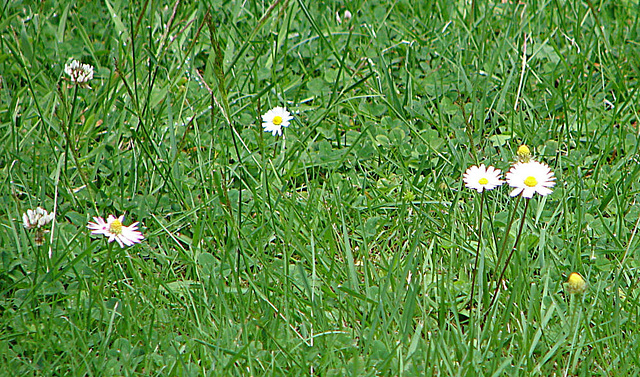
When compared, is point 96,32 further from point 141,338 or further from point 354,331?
point 354,331

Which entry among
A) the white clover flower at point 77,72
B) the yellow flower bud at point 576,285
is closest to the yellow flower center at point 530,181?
the yellow flower bud at point 576,285

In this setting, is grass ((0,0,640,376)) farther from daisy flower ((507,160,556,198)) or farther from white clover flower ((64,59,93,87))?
daisy flower ((507,160,556,198))

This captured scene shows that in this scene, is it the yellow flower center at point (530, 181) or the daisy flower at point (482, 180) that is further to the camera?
the daisy flower at point (482, 180)

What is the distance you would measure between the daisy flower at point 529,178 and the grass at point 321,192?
1.00 feet

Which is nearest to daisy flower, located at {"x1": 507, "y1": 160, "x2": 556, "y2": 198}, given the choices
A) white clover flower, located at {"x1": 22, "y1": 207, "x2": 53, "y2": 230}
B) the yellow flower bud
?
the yellow flower bud

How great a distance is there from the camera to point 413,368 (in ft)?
5.92

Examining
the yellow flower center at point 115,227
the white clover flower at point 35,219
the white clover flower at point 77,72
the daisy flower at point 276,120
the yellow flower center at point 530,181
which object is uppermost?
the daisy flower at point 276,120

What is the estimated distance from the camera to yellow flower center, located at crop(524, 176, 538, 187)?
1.81m

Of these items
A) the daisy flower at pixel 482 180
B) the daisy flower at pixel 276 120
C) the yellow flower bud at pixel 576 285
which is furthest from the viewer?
the daisy flower at pixel 276 120

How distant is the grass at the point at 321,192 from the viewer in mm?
1874

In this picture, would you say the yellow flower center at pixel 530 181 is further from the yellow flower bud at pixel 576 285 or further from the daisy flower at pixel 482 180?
the yellow flower bud at pixel 576 285

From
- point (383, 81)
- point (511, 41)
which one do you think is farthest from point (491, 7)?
point (383, 81)

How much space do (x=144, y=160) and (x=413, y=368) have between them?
4.20 feet

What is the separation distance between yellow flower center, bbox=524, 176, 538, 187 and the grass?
312 mm
